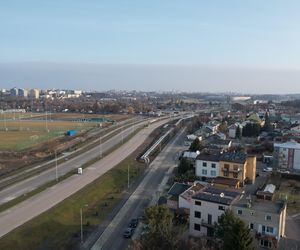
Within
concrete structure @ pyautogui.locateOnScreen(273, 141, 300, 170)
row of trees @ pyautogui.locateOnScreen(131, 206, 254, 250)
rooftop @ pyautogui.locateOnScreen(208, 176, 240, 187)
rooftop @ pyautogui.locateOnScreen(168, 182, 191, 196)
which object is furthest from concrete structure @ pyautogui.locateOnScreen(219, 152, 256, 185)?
row of trees @ pyautogui.locateOnScreen(131, 206, 254, 250)

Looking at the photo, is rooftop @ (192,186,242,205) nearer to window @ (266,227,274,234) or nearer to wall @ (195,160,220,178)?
window @ (266,227,274,234)

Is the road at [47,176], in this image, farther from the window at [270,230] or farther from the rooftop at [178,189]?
the window at [270,230]

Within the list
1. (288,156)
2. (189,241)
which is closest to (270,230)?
(189,241)

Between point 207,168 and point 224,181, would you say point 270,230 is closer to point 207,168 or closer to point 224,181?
point 224,181

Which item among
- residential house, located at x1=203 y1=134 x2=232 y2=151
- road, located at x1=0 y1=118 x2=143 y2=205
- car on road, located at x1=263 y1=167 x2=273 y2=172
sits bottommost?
road, located at x1=0 y1=118 x2=143 y2=205

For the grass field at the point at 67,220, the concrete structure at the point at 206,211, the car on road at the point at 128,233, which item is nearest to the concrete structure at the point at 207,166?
the grass field at the point at 67,220

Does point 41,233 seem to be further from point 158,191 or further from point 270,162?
point 270,162

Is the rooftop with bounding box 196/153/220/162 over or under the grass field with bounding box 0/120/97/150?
over
